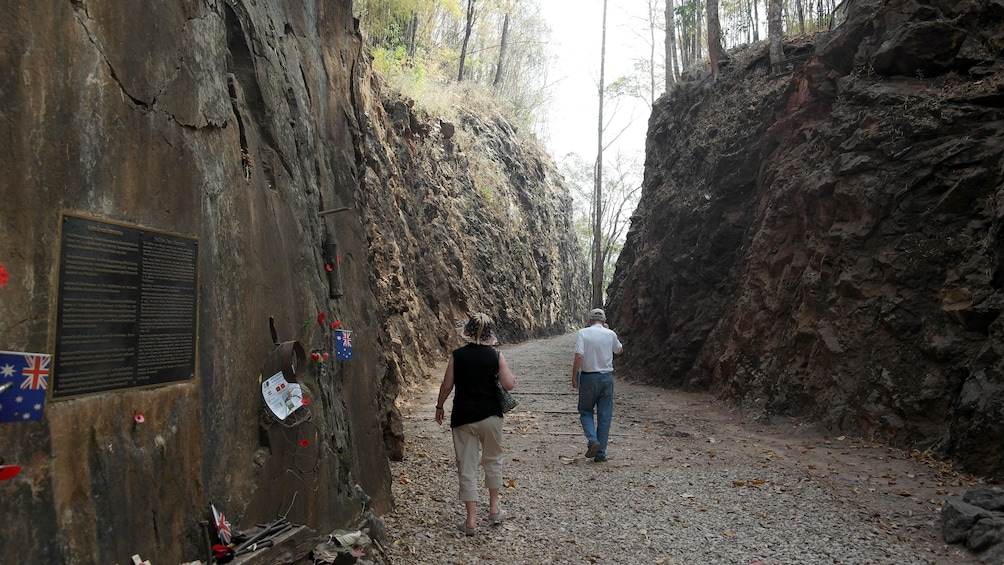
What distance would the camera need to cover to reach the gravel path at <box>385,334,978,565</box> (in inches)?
213

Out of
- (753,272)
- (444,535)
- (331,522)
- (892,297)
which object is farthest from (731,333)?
(331,522)

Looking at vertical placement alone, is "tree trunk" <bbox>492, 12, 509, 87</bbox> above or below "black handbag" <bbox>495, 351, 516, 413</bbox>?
above

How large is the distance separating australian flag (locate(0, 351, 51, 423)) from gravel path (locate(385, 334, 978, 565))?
334 cm

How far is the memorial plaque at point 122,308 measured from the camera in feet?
9.64

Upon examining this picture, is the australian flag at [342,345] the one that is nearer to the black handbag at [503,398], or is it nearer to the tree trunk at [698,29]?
the black handbag at [503,398]

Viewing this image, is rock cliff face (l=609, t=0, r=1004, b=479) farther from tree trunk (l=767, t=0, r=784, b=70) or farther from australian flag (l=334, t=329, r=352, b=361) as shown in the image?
australian flag (l=334, t=329, r=352, b=361)

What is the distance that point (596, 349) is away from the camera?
857 centimetres

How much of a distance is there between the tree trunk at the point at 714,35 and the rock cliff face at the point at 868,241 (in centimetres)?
183

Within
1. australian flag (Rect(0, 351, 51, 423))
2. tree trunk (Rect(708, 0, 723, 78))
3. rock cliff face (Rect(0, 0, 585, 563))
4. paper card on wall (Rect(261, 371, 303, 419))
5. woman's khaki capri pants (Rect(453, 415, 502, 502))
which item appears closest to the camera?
australian flag (Rect(0, 351, 51, 423))

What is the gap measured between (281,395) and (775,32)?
49.0ft

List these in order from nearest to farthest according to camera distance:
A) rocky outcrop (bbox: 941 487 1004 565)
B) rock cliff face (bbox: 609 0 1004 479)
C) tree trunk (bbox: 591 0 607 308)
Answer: rocky outcrop (bbox: 941 487 1004 565) → rock cliff face (bbox: 609 0 1004 479) → tree trunk (bbox: 591 0 607 308)

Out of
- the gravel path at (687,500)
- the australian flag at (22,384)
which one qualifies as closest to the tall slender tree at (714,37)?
the gravel path at (687,500)

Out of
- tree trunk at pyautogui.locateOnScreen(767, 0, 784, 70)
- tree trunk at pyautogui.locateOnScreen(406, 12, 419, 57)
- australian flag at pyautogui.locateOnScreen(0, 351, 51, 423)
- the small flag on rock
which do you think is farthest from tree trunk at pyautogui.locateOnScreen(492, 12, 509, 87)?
australian flag at pyautogui.locateOnScreen(0, 351, 51, 423)

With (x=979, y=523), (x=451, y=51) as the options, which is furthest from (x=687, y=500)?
(x=451, y=51)
